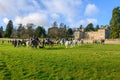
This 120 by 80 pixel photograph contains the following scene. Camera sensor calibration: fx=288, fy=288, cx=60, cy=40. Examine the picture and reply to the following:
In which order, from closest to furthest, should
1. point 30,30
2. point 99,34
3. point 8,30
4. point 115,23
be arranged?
point 115,23, point 30,30, point 8,30, point 99,34

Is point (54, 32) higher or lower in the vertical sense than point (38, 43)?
higher

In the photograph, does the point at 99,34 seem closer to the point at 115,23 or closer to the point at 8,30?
the point at 8,30

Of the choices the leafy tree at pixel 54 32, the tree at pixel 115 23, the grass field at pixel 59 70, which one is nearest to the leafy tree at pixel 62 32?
the leafy tree at pixel 54 32

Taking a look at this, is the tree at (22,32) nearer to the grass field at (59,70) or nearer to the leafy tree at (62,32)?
the leafy tree at (62,32)

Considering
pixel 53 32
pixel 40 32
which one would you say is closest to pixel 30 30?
pixel 40 32

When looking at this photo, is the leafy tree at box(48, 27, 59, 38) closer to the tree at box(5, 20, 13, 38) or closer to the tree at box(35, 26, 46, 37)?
the tree at box(35, 26, 46, 37)

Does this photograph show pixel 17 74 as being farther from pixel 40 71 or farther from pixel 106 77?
pixel 106 77

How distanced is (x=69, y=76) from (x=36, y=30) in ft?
506

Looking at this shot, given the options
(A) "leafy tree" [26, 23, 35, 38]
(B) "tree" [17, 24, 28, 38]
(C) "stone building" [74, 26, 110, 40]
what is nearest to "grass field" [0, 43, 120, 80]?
(B) "tree" [17, 24, 28, 38]

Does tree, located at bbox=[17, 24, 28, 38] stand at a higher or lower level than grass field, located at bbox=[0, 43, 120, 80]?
higher

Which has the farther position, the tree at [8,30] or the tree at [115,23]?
the tree at [8,30]

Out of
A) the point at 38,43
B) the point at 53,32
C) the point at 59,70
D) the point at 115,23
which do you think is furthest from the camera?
the point at 53,32

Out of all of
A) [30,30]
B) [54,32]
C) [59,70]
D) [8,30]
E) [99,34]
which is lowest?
[59,70]

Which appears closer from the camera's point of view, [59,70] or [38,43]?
[59,70]
